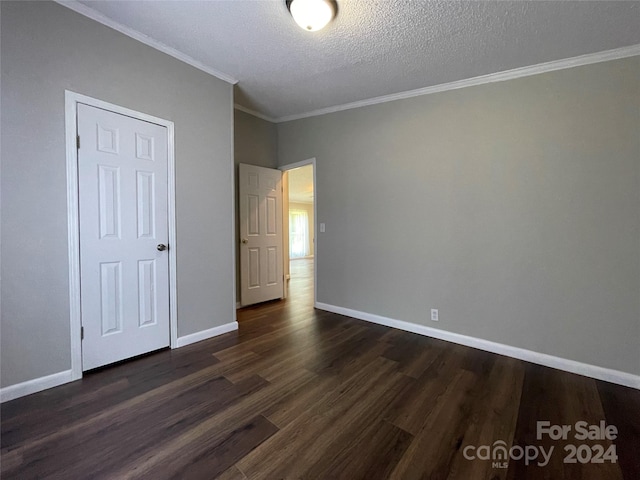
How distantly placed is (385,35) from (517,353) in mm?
2961

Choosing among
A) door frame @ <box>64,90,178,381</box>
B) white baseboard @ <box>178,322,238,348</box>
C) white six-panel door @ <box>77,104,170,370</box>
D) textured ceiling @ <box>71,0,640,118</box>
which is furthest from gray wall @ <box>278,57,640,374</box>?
door frame @ <box>64,90,178,381</box>

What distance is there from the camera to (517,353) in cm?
252

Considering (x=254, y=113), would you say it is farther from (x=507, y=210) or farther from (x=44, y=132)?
(x=507, y=210)

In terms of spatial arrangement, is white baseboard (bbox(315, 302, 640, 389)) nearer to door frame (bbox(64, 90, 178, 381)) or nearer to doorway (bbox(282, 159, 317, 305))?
doorway (bbox(282, 159, 317, 305))

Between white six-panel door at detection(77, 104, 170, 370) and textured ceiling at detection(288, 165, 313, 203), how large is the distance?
116 inches

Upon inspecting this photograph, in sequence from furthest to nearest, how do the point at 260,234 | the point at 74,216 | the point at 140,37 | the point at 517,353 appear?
the point at 260,234 < the point at 517,353 < the point at 140,37 < the point at 74,216

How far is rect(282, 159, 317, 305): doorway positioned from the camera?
14.7ft

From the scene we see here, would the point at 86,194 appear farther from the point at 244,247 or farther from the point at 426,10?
the point at 426,10

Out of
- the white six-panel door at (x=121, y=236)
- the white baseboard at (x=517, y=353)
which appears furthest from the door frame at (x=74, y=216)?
the white baseboard at (x=517, y=353)

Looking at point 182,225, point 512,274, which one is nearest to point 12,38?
point 182,225

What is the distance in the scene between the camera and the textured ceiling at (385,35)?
1.87 meters

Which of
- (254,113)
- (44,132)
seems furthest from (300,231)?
(44,132)

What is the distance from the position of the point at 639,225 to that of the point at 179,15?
12.3 feet

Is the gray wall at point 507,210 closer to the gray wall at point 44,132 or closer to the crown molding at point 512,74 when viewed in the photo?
the crown molding at point 512,74
